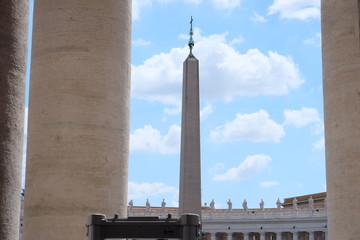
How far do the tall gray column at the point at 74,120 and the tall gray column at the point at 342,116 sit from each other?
7935 millimetres

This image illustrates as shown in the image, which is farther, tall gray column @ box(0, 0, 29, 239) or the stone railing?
the stone railing

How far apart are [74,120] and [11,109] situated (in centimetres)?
889

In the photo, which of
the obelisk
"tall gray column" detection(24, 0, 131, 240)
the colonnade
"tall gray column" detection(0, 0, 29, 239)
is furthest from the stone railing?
"tall gray column" detection(0, 0, 29, 239)

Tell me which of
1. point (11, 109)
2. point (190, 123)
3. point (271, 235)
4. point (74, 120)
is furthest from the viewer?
point (271, 235)

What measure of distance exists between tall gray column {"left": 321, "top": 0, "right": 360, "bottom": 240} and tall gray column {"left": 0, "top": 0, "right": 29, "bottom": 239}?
49.5ft

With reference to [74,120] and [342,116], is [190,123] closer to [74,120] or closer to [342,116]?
[342,116]

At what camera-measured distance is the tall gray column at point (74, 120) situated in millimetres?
17297

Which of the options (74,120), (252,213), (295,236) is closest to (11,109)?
(74,120)

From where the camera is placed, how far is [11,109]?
8.74 meters

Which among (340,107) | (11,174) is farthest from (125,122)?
(11,174)

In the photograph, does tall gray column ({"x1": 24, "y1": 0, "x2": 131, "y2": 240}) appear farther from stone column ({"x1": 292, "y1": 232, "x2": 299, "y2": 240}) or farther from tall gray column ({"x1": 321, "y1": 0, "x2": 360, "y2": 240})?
stone column ({"x1": 292, "y1": 232, "x2": 299, "y2": 240})

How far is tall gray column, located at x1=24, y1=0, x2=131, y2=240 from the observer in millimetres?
17297

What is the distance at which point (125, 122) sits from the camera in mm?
18625

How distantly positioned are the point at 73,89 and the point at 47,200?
2.99 metres
